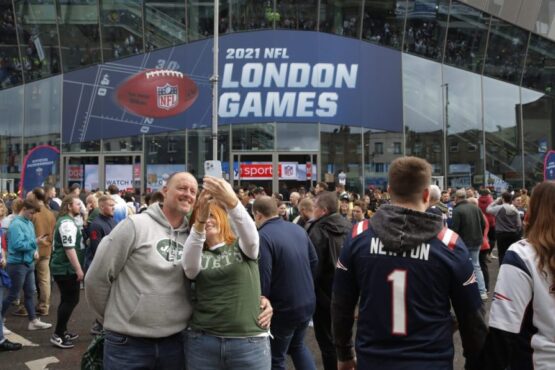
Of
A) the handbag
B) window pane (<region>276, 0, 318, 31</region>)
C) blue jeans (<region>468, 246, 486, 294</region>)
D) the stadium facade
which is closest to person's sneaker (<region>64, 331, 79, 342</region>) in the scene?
the handbag

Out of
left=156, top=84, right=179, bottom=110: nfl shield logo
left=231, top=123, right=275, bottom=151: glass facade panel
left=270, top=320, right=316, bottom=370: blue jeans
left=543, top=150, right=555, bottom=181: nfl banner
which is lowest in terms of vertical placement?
left=270, top=320, right=316, bottom=370: blue jeans

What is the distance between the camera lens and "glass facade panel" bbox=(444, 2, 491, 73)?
910 inches

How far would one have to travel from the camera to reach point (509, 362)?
2.71m

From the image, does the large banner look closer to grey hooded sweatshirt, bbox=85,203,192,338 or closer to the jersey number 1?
grey hooded sweatshirt, bbox=85,203,192,338

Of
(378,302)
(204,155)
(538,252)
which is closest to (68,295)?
(378,302)

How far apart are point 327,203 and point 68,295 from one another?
3586 millimetres

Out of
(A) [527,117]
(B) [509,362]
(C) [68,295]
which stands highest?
(A) [527,117]

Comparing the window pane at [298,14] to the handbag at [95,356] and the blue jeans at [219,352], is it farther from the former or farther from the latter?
the blue jeans at [219,352]

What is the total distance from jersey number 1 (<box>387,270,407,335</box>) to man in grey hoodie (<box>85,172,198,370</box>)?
3.98 feet

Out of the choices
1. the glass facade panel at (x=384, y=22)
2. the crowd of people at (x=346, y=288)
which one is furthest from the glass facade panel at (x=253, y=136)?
the crowd of people at (x=346, y=288)

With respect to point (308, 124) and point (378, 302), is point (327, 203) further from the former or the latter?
point (308, 124)

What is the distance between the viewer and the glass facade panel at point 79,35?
22.4 metres

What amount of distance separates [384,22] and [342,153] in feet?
17.8

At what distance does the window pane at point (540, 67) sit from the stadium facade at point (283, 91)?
29.8 inches
